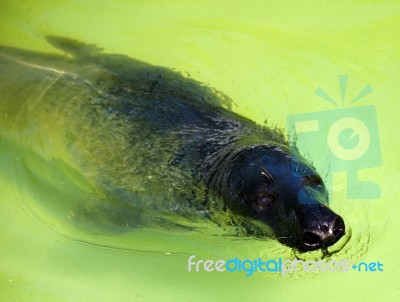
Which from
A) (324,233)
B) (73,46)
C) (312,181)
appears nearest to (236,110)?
(312,181)

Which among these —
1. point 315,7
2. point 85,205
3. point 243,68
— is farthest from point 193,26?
point 85,205

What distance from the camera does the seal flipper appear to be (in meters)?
6.58

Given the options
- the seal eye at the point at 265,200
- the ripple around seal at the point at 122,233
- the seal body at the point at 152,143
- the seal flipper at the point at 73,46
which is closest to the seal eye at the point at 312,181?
the seal body at the point at 152,143

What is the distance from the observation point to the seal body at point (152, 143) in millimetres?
4918

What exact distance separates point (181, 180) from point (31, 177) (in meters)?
1.38

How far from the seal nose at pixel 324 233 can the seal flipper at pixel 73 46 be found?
3.27 m

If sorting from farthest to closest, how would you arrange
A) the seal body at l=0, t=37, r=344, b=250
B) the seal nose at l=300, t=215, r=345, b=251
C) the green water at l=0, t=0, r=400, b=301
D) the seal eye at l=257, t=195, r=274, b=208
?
the green water at l=0, t=0, r=400, b=301 → the seal body at l=0, t=37, r=344, b=250 → the seal eye at l=257, t=195, r=274, b=208 → the seal nose at l=300, t=215, r=345, b=251

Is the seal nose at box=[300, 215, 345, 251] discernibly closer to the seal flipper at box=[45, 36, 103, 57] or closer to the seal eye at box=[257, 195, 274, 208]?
the seal eye at box=[257, 195, 274, 208]

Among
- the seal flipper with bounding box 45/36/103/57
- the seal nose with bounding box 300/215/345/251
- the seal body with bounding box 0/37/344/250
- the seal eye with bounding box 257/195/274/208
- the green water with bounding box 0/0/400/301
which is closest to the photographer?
the seal nose with bounding box 300/215/345/251

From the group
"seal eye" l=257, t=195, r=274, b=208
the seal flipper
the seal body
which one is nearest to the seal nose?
the seal body

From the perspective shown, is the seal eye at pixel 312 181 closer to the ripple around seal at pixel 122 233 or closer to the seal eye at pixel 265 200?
the seal eye at pixel 265 200

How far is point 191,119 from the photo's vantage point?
5.80m

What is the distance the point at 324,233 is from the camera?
4227mm

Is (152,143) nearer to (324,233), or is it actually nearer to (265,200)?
(265,200)
